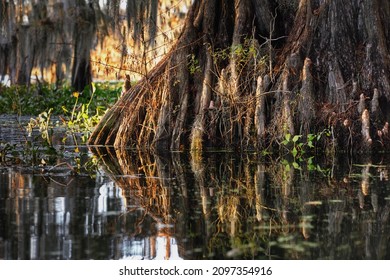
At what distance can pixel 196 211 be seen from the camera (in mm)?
4965

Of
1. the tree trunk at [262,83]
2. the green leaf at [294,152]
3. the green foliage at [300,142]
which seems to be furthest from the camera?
the tree trunk at [262,83]

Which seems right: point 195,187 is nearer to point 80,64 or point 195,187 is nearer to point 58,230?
point 58,230

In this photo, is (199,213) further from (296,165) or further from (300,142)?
(300,142)

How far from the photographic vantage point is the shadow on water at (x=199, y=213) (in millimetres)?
3992

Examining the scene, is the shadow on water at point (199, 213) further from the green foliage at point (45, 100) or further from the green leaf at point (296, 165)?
the green foliage at point (45, 100)

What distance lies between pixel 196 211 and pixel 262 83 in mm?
4316

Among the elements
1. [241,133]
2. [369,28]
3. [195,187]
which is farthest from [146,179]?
[369,28]

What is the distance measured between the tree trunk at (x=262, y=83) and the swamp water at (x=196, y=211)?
50.4 inches

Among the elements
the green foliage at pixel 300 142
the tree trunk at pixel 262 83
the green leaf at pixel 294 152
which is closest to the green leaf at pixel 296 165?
the green leaf at pixel 294 152

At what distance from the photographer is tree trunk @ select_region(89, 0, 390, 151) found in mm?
8844

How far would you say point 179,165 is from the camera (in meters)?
7.54

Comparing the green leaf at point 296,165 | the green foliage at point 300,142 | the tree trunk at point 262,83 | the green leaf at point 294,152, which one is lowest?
the green leaf at point 296,165
